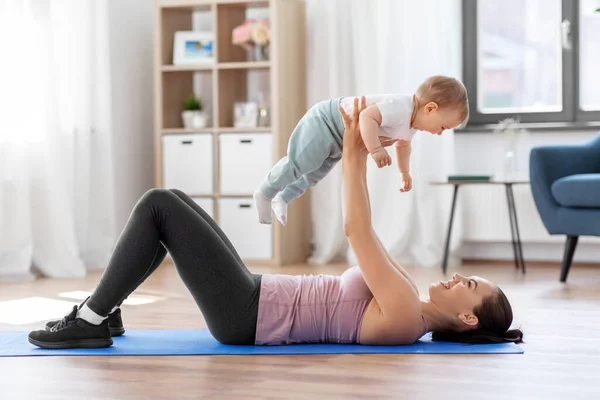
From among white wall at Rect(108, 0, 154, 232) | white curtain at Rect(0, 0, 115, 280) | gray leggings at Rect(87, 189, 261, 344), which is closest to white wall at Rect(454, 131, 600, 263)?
white wall at Rect(108, 0, 154, 232)

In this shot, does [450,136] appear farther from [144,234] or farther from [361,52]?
[144,234]

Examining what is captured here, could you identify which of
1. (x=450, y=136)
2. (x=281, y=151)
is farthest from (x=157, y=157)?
(x=450, y=136)

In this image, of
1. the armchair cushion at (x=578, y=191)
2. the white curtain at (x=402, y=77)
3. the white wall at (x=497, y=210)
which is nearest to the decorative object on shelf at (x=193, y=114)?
the white curtain at (x=402, y=77)

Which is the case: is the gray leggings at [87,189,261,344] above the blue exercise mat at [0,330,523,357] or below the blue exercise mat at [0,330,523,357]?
above

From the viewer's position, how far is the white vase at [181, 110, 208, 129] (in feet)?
17.7

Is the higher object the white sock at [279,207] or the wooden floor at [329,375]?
the white sock at [279,207]

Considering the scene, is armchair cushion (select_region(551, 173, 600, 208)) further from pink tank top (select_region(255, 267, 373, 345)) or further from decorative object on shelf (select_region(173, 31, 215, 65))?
decorative object on shelf (select_region(173, 31, 215, 65))

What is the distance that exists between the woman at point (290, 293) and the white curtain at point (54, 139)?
7.42 ft

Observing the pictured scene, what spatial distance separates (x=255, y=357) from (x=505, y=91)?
12.0ft

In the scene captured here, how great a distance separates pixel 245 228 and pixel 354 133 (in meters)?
2.97

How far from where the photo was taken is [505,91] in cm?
550

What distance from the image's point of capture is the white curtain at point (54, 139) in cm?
452

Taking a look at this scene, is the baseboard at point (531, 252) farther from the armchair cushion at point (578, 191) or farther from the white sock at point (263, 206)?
the white sock at point (263, 206)

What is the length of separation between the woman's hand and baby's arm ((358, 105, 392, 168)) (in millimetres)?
25
